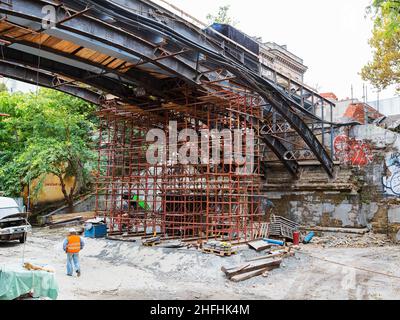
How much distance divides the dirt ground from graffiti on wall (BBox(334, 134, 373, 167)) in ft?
16.6

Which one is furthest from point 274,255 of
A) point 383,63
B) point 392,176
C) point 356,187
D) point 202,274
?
point 383,63

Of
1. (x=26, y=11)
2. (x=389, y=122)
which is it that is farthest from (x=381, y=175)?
(x=26, y=11)

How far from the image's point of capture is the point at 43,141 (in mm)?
23859

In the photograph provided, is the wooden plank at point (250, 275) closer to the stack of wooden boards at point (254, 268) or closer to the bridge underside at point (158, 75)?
the stack of wooden boards at point (254, 268)

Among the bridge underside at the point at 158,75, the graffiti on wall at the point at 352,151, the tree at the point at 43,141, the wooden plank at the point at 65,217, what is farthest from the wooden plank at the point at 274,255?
the wooden plank at the point at 65,217

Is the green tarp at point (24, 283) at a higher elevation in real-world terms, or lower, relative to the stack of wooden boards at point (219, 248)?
higher

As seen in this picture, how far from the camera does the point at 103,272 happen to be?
1298 cm

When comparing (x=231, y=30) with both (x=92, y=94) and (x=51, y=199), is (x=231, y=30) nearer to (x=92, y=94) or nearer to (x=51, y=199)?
(x=92, y=94)

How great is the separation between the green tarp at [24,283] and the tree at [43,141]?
15717 millimetres

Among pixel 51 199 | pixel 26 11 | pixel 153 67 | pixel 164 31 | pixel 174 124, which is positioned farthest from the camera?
pixel 51 199

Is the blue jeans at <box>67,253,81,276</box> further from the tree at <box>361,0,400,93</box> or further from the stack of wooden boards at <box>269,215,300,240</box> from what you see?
the tree at <box>361,0,400,93</box>

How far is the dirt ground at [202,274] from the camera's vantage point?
1065 cm

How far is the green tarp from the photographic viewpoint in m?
7.63

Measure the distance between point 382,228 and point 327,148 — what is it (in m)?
5.27
